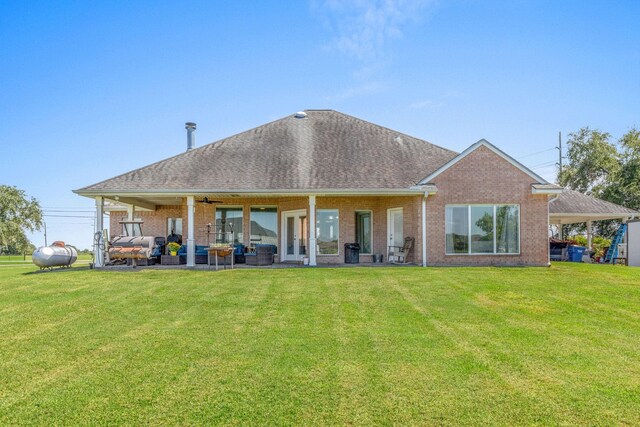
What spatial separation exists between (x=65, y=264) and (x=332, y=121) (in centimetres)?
1304

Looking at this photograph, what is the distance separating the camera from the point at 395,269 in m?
13.6

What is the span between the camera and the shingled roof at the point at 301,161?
15.7 m

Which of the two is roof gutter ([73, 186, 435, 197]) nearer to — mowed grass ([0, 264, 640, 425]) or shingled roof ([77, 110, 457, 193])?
shingled roof ([77, 110, 457, 193])

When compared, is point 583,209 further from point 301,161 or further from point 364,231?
point 301,161

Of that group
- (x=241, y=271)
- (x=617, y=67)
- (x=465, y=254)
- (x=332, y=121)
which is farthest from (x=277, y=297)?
(x=617, y=67)

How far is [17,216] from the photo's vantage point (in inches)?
2009

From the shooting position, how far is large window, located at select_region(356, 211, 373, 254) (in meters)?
17.6

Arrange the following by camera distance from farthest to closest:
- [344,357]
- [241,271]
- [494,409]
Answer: [241,271]
[344,357]
[494,409]

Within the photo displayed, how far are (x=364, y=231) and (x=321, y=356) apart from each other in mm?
12810

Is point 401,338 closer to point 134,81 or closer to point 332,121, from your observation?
point 134,81

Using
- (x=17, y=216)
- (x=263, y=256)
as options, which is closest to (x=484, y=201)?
(x=263, y=256)

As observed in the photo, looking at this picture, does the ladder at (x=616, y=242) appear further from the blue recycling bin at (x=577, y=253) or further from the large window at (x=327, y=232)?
the large window at (x=327, y=232)

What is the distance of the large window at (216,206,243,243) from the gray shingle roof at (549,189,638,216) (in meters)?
15.4

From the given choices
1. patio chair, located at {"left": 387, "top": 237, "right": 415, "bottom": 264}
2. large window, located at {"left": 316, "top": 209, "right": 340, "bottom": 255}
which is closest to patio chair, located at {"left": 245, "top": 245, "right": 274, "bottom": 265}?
large window, located at {"left": 316, "top": 209, "right": 340, "bottom": 255}
